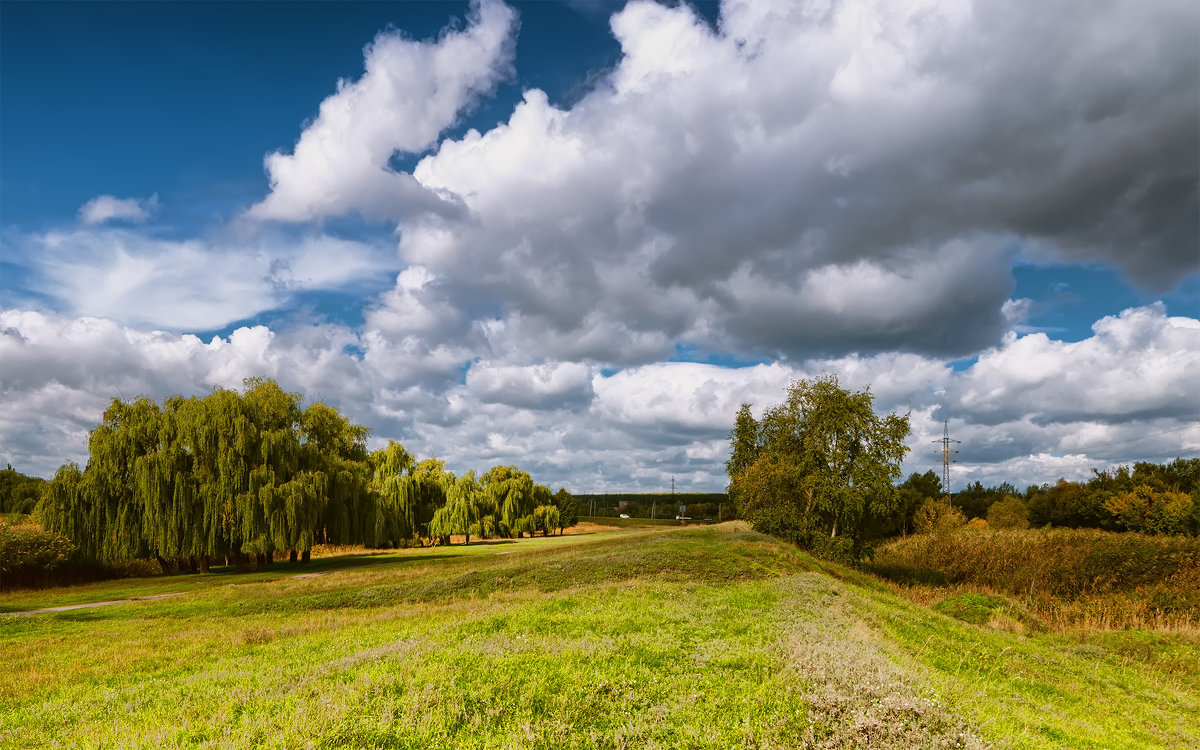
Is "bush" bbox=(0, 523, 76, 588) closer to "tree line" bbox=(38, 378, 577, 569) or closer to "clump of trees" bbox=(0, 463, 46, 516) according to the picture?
"tree line" bbox=(38, 378, 577, 569)

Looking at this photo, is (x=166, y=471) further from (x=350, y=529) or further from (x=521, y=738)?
(x=521, y=738)

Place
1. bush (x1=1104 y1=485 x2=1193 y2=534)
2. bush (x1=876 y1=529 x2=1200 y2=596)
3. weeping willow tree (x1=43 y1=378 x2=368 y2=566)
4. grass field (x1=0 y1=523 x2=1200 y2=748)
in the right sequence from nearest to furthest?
grass field (x1=0 y1=523 x2=1200 y2=748) → bush (x1=876 y1=529 x2=1200 y2=596) → weeping willow tree (x1=43 y1=378 x2=368 y2=566) → bush (x1=1104 y1=485 x2=1193 y2=534)

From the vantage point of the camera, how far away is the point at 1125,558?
107 feet

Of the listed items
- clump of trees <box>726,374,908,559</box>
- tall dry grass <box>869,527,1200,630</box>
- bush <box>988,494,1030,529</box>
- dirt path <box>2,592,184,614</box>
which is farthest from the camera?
bush <box>988,494,1030,529</box>

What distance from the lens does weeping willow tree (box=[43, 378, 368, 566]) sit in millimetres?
32281

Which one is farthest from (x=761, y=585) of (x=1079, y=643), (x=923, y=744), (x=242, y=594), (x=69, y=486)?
(x=69, y=486)

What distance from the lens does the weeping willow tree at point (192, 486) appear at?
3228cm

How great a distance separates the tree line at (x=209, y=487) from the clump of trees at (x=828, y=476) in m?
28.4

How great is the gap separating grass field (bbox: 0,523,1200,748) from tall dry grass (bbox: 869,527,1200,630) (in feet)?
20.1

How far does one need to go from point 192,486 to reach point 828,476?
39991 mm

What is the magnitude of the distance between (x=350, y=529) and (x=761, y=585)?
1167 inches

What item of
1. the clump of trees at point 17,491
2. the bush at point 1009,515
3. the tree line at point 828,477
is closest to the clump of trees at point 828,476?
the tree line at point 828,477

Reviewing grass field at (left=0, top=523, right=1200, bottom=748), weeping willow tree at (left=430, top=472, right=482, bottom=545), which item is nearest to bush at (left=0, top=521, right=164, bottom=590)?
grass field at (left=0, top=523, right=1200, bottom=748)

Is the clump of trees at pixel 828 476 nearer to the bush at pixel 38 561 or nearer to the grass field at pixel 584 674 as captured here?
the grass field at pixel 584 674
